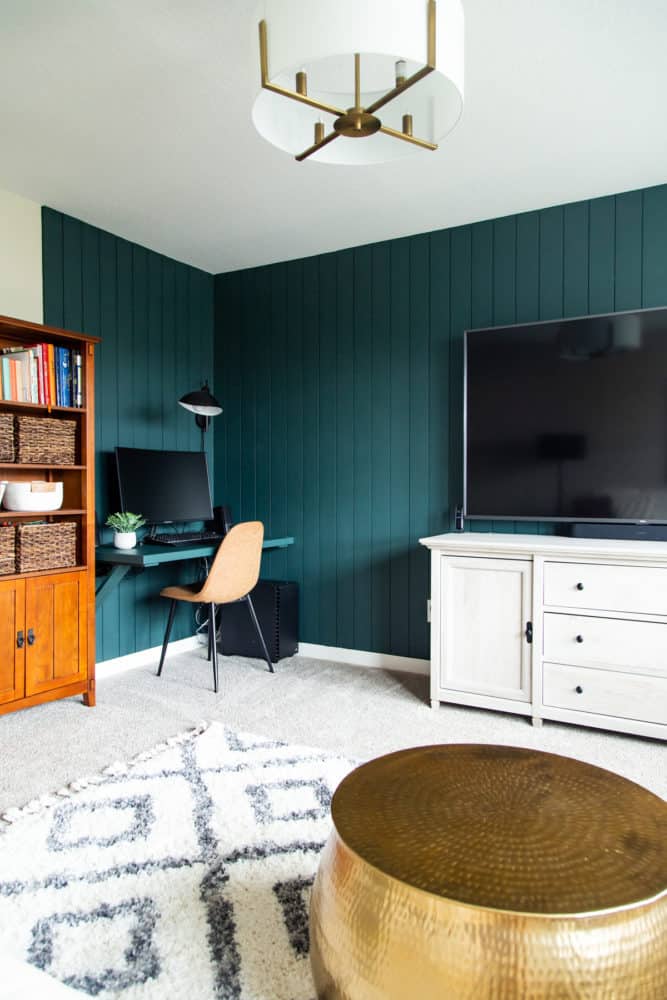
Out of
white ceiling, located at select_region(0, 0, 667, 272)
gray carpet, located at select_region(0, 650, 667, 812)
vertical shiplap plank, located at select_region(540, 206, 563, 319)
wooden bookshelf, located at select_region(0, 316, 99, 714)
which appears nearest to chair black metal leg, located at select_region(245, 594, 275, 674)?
gray carpet, located at select_region(0, 650, 667, 812)

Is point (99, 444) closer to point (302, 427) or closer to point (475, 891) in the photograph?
point (302, 427)

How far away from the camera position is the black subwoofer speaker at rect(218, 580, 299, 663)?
3.77 meters

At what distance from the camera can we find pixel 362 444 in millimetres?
3789

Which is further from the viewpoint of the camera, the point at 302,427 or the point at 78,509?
the point at 302,427

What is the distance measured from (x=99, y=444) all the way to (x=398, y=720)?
216 centimetres

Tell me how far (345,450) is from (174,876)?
8.42 feet

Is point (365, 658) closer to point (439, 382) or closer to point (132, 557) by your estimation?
point (132, 557)

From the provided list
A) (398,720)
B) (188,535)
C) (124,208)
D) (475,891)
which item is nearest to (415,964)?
(475,891)

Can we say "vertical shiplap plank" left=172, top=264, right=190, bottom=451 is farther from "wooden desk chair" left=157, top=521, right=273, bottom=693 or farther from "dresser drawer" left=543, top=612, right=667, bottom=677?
"dresser drawer" left=543, top=612, right=667, bottom=677

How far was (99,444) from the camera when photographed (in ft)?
11.7

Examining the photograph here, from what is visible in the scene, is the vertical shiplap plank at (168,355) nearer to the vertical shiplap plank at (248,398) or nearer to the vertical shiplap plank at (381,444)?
the vertical shiplap plank at (248,398)

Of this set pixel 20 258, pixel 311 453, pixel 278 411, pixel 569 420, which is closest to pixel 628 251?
pixel 569 420

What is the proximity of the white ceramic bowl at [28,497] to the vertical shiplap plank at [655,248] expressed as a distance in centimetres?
289

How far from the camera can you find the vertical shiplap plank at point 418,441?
3.59m
